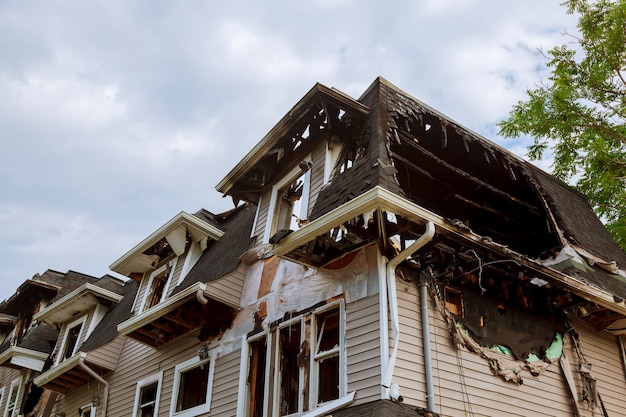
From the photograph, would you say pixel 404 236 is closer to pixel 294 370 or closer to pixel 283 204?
pixel 294 370

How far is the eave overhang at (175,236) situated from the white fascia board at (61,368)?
9.31 ft

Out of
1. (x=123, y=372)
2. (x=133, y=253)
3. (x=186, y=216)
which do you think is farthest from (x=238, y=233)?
(x=123, y=372)

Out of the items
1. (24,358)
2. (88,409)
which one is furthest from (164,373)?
(24,358)

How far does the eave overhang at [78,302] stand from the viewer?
1947 centimetres

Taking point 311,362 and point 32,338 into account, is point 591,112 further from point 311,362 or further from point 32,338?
point 32,338

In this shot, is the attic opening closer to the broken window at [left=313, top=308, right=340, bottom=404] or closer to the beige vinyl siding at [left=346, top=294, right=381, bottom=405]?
the broken window at [left=313, top=308, right=340, bottom=404]

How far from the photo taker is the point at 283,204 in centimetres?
1291

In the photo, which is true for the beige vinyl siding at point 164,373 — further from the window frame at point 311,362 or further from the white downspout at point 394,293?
the white downspout at point 394,293

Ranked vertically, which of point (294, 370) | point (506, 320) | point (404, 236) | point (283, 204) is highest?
point (283, 204)

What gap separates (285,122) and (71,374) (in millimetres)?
10336

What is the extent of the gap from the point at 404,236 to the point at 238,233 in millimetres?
5900

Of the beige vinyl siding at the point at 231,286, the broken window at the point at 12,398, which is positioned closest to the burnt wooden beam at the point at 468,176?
the beige vinyl siding at the point at 231,286

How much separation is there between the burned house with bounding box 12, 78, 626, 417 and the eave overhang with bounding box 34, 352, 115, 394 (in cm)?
16

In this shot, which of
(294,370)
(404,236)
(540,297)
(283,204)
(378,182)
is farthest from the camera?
(283,204)
